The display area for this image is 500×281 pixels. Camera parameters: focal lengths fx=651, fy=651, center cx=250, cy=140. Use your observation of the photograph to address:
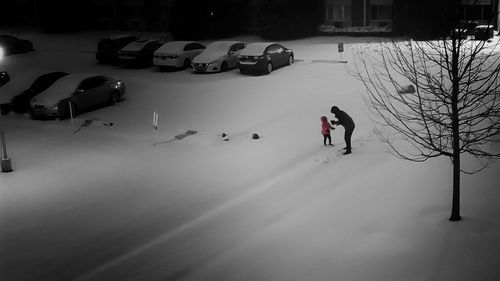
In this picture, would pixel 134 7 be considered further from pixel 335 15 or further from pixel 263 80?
pixel 263 80

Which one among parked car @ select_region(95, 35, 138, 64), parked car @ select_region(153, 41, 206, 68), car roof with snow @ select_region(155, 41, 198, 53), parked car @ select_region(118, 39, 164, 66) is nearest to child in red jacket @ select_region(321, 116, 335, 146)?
parked car @ select_region(153, 41, 206, 68)

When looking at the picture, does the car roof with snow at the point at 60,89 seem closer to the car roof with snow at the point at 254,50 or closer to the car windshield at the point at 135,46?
the car roof with snow at the point at 254,50

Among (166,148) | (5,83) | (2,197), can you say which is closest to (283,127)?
(166,148)

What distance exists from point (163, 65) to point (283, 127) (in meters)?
13.0

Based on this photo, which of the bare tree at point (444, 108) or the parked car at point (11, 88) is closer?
the bare tree at point (444, 108)

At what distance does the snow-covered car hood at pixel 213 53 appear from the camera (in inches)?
1246

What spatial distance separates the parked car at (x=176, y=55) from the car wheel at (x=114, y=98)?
611 cm

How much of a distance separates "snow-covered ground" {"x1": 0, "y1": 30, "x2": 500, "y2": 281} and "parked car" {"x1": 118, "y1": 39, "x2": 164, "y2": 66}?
31.1 ft

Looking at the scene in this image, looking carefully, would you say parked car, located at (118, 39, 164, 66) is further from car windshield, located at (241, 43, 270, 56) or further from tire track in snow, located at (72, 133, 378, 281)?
tire track in snow, located at (72, 133, 378, 281)

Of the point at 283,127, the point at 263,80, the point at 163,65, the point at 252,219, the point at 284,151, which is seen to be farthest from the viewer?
the point at 163,65

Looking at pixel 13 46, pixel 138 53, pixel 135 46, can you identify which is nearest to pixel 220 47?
pixel 138 53

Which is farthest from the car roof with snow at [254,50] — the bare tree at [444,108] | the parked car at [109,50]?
the parked car at [109,50]

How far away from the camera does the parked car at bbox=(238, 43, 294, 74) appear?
98.9 feet

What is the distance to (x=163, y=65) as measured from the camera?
1309 inches
